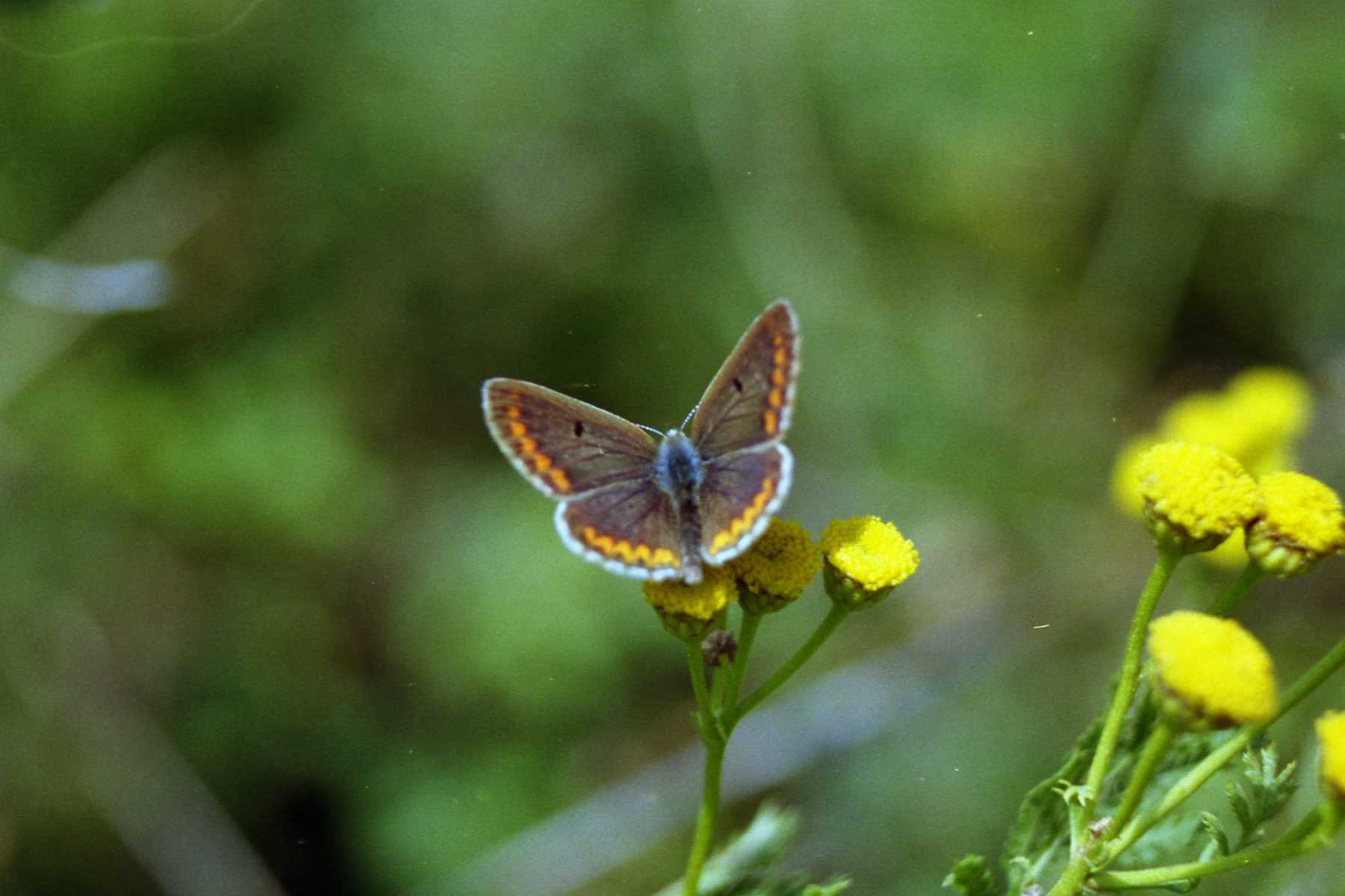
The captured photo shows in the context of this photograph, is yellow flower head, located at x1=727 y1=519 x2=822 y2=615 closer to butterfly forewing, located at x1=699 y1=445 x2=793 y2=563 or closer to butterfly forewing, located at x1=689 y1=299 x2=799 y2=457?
butterfly forewing, located at x1=699 y1=445 x2=793 y2=563

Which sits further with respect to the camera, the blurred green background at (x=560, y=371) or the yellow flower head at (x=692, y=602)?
the blurred green background at (x=560, y=371)

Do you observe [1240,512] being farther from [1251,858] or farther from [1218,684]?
[1251,858]

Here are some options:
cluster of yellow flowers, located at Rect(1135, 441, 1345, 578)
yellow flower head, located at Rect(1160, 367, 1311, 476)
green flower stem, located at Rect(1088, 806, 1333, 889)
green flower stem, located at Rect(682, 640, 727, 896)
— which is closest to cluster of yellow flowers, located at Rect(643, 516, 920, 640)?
green flower stem, located at Rect(682, 640, 727, 896)

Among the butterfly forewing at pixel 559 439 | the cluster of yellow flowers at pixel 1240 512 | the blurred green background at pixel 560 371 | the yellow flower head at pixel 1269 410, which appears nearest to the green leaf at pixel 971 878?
the cluster of yellow flowers at pixel 1240 512

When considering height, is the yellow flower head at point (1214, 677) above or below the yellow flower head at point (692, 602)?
above

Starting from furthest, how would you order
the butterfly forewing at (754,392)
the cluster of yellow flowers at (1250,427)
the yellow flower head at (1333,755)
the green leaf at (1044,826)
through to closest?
the cluster of yellow flowers at (1250,427), the butterfly forewing at (754,392), the green leaf at (1044,826), the yellow flower head at (1333,755)

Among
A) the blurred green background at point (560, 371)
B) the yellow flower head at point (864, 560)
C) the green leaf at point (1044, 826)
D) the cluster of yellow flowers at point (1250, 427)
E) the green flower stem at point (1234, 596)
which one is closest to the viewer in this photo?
the green leaf at point (1044, 826)

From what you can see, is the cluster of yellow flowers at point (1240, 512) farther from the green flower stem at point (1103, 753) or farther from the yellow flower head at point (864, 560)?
the yellow flower head at point (864, 560)
